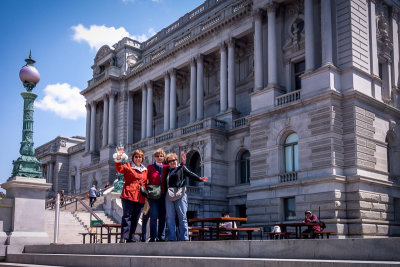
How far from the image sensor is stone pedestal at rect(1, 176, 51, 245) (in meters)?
14.8

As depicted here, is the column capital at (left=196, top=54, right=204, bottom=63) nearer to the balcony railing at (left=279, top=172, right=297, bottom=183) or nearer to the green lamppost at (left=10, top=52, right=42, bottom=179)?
the balcony railing at (left=279, top=172, right=297, bottom=183)

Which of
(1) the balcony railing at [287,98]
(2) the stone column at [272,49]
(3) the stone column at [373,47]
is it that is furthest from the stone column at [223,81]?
(3) the stone column at [373,47]

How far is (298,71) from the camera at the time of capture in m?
30.8

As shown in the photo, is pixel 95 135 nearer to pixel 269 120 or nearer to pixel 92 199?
pixel 92 199

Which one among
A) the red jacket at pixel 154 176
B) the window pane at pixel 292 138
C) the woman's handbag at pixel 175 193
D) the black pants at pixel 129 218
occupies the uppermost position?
the window pane at pixel 292 138

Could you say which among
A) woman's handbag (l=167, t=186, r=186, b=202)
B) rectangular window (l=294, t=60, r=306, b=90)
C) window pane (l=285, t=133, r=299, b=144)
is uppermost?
rectangular window (l=294, t=60, r=306, b=90)

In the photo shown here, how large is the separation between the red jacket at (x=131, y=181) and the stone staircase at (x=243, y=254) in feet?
3.93

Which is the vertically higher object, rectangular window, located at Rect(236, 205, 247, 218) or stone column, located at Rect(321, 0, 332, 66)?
stone column, located at Rect(321, 0, 332, 66)

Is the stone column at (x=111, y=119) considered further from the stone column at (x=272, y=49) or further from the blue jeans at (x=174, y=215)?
the blue jeans at (x=174, y=215)

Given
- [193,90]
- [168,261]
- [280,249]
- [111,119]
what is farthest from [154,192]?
[111,119]

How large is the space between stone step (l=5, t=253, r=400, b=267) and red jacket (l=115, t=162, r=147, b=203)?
1.59 metres

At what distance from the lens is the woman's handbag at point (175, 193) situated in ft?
36.1

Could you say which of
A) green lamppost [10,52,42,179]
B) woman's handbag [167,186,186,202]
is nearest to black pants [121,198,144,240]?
woman's handbag [167,186,186,202]

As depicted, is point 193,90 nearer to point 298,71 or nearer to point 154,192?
point 298,71
